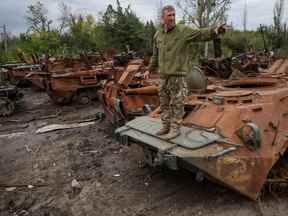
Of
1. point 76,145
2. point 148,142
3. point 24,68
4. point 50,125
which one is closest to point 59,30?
point 24,68

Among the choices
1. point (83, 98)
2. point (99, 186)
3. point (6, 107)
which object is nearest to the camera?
point (99, 186)

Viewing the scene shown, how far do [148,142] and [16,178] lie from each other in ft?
7.96

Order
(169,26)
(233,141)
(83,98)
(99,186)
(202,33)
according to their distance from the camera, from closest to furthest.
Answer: (233,141) < (202,33) < (169,26) < (99,186) < (83,98)

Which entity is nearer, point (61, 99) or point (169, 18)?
point (169, 18)

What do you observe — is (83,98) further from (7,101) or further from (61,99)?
(7,101)

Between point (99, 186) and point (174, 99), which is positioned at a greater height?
point (174, 99)

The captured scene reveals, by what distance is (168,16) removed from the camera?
13.6 ft

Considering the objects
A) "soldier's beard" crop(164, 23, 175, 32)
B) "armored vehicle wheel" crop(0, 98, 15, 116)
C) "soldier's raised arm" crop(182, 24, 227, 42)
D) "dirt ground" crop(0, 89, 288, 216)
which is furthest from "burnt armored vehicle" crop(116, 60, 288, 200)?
"armored vehicle wheel" crop(0, 98, 15, 116)

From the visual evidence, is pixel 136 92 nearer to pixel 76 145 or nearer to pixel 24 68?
pixel 76 145

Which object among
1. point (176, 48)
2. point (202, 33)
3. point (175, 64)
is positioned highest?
point (202, 33)

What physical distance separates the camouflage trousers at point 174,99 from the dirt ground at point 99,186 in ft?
3.02

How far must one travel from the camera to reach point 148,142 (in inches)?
169

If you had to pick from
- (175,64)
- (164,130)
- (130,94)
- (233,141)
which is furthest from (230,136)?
(130,94)

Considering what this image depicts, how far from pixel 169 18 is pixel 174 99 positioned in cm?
91
